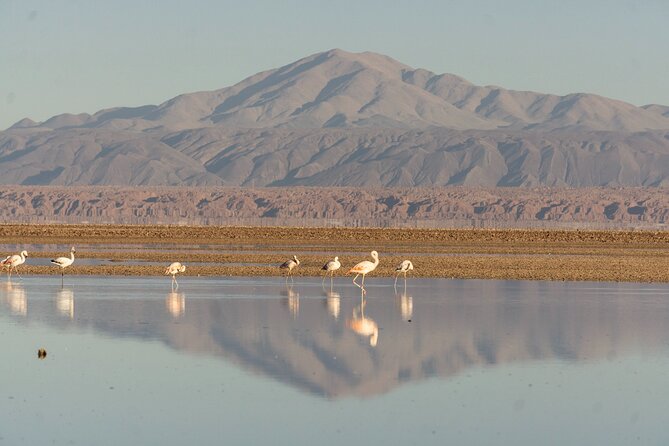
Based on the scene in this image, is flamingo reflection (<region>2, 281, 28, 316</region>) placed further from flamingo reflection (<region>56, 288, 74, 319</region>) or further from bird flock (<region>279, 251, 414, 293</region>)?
bird flock (<region>279, 251, 414, 293</region>)

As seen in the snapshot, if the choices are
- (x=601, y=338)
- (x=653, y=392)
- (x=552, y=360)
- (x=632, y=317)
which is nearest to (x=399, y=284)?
(x=632, y=317)

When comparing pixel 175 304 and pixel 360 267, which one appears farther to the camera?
pixel 360 267

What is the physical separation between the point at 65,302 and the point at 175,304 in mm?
2898

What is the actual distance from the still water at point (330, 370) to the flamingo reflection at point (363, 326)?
0.05 m

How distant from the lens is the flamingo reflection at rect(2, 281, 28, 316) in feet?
100

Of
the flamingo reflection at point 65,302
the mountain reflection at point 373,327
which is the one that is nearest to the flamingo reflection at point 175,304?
the mountain reflection at point 373,327

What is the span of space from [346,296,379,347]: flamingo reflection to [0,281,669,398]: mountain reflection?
23 mm

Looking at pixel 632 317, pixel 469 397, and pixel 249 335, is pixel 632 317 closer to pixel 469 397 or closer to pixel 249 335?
pixel 249 335

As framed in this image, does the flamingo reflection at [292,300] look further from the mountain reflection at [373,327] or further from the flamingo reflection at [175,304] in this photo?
the flamingo reflection at [175,304]

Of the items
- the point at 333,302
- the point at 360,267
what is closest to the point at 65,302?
the point at 333,302

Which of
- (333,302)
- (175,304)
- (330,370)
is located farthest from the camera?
(333,302)

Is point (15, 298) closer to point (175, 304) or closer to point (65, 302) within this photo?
point (65, 302)

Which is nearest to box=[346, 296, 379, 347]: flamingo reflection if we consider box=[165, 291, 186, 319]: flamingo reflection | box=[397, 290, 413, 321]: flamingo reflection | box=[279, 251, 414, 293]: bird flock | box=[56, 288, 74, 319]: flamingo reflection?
box=[397, 290, 413, 321]: flamingo reflection

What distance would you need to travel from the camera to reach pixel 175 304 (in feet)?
107
